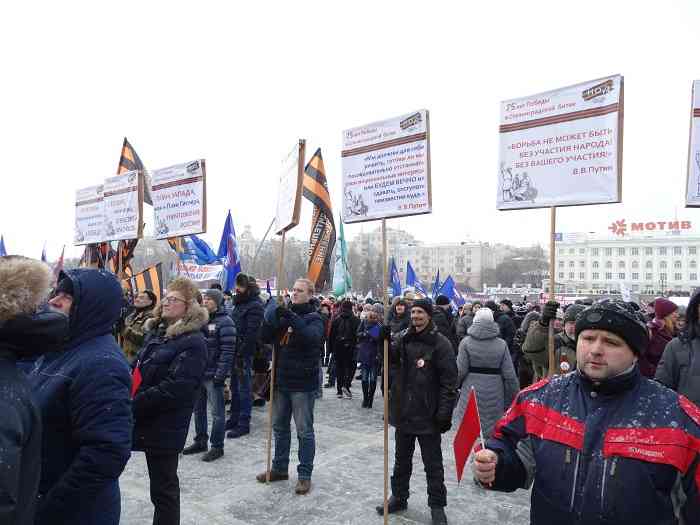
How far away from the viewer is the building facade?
302 feet

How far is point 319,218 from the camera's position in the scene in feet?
23.5

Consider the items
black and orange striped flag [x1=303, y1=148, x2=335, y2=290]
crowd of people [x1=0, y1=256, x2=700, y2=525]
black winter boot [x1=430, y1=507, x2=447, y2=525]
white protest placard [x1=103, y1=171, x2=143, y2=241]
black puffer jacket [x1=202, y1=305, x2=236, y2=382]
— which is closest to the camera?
crowd of people [x1=0, y1=256, x2=700, y2=525]

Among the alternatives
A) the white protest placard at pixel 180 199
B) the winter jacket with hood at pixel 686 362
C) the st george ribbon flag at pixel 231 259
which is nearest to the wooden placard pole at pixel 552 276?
the winter jacket with hood at pixel 686 362

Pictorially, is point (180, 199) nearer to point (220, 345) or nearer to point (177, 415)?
point (220, 345)

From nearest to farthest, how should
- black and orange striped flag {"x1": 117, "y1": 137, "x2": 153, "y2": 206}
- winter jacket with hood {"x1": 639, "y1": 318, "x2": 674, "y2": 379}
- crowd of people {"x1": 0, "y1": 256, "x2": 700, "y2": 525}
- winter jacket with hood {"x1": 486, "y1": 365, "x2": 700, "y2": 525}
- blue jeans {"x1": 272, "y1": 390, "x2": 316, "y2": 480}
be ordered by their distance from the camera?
crowd of people {"x1": 0, "y1": 256, "x2": 700, "y2": 525}, winter jacket with hood {"x1": 486, "y1": 365, "x2": 700, "y2": 525}, blue jeans {"x1": 272, "y1": 390, "x2": 316, "y2": 480}, winter jacket with hood {"x1": 639, "y1": 318, "x2": 674, "y2": 379}, black and orange striped flag {"x1": 117, "y1": 137, "x2": 153, "y2": 206}

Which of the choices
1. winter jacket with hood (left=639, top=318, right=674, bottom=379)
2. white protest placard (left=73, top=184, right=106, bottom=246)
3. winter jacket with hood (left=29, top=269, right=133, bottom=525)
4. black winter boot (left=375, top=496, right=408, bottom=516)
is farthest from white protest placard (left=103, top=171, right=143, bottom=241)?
winter jacket with hood (left=639, top=318, right=674, bottom=379)

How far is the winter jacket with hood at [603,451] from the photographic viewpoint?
200 centimetres

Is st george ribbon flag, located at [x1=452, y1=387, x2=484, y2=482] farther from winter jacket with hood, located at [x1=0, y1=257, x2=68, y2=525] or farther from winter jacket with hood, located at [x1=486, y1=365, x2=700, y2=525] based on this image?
winter jacket with hood, located at [x1=0, y1=257, x2=68, y2=525]

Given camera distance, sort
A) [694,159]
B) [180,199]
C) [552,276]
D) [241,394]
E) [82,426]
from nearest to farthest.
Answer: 1. [82,426]
2. [552,276]
3. [694,159]
4. [241,394]
5. [180,199]

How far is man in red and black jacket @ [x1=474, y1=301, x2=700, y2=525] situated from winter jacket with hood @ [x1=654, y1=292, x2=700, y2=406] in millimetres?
1855

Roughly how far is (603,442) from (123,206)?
8714mm

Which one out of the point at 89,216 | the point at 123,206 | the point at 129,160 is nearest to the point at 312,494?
the point at 123,206

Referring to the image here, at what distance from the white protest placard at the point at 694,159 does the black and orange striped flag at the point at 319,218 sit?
416 centimetres

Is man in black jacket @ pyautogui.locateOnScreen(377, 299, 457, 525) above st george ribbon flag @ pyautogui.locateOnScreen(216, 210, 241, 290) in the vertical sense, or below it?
below
